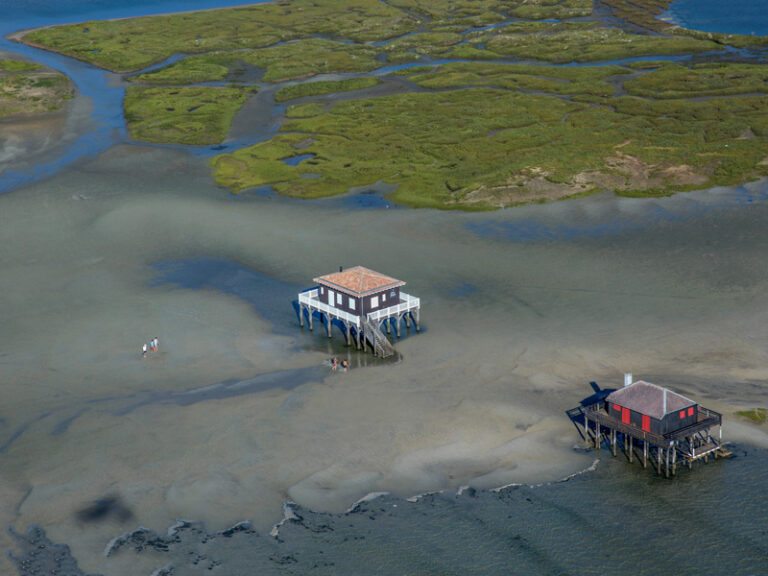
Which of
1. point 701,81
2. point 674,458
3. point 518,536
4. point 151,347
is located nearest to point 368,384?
point 151,347

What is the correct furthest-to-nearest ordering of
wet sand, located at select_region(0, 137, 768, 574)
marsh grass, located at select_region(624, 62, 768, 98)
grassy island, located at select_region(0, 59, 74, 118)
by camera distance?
grassy island, located at select_region(0, 59, 74, 118) → marsh grass, located at select_region(624, 62, 768, 98) → wet sand, located at select_region(0, 137, 768, 574)

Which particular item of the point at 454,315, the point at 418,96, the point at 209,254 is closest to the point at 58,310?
the point at 209,254

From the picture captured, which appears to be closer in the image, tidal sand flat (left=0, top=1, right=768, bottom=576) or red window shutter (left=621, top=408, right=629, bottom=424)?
tidal sand flat (left=0, top=1, right=768, bottom=576)

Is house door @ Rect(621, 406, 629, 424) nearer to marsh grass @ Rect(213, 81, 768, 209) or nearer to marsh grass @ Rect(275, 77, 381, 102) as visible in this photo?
marsh grass @ Rect(213, 81, 768, 209)

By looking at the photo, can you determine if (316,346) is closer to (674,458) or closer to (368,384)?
(368,384)

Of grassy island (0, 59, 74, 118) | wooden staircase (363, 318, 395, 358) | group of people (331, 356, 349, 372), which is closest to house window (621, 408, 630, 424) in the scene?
wooden staircase (363, 318, 395, 358)

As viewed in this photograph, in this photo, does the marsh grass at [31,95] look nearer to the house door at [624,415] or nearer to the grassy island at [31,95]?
the grassy island at [31,95]
